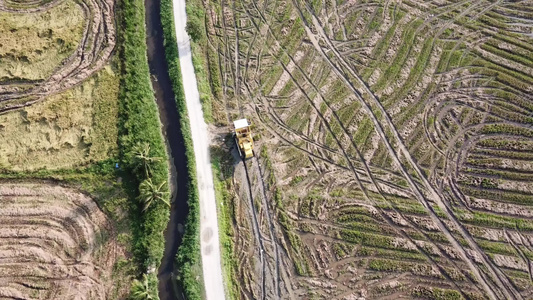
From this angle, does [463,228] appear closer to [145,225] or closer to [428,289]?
[428,289]

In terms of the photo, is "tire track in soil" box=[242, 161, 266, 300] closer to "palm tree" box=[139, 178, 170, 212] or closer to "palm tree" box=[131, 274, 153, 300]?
"palm tree" box=[139, 178, 170, 212]

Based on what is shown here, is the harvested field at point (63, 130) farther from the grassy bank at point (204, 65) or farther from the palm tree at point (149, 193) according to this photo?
the grassy bank at point (204, 65)

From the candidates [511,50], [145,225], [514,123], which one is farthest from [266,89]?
[511,50]

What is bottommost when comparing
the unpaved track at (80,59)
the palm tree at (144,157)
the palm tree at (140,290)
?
the palm tree at (140,290)

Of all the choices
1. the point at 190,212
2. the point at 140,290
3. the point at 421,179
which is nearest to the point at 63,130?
the point at 190,212

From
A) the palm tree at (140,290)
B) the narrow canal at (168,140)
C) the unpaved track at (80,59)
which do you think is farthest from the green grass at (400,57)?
the unpaved track at (80,59)

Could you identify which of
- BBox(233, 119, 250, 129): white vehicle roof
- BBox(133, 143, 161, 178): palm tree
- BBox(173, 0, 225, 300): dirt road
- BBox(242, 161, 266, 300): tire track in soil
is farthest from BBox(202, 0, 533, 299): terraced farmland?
BBox(133, 143, 161, 178): palm tree
